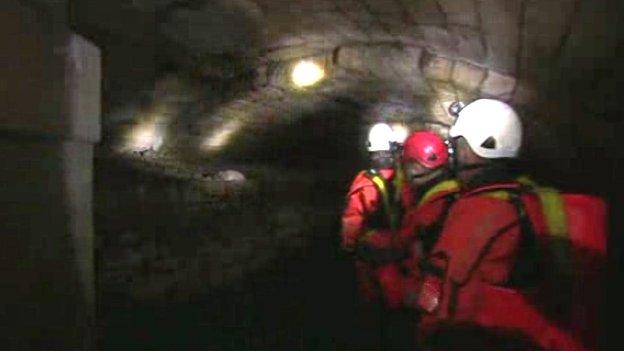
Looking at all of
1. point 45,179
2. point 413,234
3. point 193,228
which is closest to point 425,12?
point 413,234

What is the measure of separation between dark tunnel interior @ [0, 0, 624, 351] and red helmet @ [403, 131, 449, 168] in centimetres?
69

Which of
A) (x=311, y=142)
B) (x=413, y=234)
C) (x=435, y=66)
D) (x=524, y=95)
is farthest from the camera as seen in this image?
(x=311, y=142)

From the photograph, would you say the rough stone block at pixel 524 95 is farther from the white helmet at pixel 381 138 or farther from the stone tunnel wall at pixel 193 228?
the stone tunnel wall at pixel 193 228

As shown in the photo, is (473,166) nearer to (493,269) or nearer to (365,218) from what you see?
(493,269)

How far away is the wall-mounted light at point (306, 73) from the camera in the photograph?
6.35m

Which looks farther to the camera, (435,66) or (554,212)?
(435,66)

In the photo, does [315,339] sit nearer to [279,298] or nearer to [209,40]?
[279,298]

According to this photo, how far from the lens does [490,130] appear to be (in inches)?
117

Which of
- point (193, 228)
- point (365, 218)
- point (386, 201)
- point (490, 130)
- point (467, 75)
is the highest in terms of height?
point (467, 75)

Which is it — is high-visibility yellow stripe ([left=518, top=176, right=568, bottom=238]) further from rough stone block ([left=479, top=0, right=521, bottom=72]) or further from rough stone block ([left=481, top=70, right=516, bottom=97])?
rough stone block ([left=481, top=70, right=516, bottom=97])

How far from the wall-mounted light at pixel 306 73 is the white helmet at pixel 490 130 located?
3363mm

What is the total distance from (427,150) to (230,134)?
4411mm

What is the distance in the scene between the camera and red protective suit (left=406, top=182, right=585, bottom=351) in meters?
2.45

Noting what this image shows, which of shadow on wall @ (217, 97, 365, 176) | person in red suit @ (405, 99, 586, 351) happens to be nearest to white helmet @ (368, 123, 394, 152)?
shadow on wall @ (217, 97, 365, 176)
